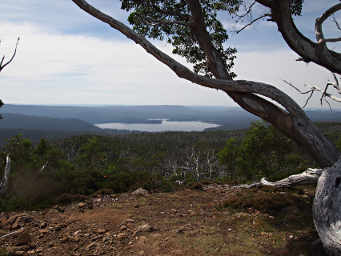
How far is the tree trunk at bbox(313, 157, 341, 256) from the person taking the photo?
131 inches

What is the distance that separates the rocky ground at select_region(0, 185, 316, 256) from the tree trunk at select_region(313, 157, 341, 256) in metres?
0.46

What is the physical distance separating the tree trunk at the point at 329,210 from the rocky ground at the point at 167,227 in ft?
1.50

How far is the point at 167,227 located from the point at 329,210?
2.98 meters

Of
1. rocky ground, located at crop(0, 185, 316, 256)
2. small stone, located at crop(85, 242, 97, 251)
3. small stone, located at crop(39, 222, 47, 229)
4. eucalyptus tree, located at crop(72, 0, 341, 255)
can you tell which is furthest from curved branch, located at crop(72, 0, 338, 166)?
small stone, located at crop(39, 222, 47, 229)

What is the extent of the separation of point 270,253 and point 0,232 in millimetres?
5494

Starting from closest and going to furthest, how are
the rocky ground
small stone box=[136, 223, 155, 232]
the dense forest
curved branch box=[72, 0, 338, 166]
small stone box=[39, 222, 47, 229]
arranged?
the rocky ground
curved branch box=[72, 0, 338, 166]
small stone box=[136, 223, 155, 232]
small stone box=[39, 222, 47, 229]
the dense forest

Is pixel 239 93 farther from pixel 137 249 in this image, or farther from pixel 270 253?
pixel 137 249

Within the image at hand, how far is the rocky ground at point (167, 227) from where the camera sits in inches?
158

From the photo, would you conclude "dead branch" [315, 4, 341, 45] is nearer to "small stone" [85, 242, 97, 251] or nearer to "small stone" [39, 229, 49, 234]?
"small stone" [85, 242, 97, 251]

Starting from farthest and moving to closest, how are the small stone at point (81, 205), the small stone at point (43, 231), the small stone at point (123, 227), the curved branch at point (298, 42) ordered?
the small stone at point (81, 205) → the small stone at point (43, 231) → the small stone at point (123, 227) → the curved branch at point (298, 42)

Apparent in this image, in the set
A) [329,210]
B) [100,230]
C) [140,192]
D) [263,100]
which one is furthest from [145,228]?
[263,100]

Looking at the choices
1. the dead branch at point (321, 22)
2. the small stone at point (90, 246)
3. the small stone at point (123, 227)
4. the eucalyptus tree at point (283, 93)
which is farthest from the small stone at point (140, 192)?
the dead branch at point (321, 22)

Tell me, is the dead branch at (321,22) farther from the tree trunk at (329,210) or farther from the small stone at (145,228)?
the small stone at (145,228)

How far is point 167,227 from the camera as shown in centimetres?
484
